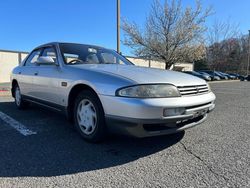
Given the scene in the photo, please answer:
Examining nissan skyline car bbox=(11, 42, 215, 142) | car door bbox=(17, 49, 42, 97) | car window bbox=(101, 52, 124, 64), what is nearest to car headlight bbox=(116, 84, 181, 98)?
nissan skyline car bbox=(11, 42, 215, 142)

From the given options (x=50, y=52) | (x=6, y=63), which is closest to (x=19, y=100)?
(x=50, y=52)

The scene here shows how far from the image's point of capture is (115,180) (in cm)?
245

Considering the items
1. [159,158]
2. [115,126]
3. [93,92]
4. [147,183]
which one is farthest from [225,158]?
[93,92]

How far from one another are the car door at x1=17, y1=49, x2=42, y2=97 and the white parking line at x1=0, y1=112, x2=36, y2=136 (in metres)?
0.61

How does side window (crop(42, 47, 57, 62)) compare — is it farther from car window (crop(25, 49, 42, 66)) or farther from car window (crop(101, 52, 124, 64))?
car window (crop(101, 52, 124, 64))

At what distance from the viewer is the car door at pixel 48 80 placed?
13.3 feet

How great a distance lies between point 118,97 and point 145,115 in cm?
39

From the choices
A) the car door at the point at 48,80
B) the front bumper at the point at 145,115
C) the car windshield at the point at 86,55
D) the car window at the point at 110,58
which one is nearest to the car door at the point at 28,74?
the car door at the point at 48,80

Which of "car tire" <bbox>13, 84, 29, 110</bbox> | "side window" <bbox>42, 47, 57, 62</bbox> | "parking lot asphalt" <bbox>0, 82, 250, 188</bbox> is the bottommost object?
"parking lot asphalt" <bbox>0, 82, 250, 188</bbox>

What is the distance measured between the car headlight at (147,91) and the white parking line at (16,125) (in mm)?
1911

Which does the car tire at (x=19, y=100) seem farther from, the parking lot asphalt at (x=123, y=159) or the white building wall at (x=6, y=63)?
the white building wall at (x=6, y=63)

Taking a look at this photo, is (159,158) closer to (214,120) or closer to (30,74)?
(214,120)

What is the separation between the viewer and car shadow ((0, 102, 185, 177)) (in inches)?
106

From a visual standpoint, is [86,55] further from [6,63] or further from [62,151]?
[6,63]
